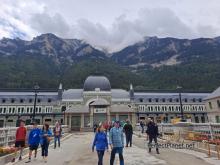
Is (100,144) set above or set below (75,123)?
below

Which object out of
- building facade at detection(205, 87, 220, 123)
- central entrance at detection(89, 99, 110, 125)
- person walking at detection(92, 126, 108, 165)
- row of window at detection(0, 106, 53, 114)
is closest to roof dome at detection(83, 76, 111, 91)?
row of window at detection(0, 106, 53, 114)

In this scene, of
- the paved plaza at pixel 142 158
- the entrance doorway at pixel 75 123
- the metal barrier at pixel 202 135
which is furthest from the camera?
the entrance doorway at pixel 75 123

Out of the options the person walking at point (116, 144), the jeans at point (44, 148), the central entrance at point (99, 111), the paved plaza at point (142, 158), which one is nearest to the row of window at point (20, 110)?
the central entrance at point (99, 111)

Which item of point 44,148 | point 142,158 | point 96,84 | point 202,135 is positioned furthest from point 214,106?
point 44,148

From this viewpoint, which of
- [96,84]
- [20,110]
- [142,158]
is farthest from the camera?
[96,84]

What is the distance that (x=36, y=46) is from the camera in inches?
7520

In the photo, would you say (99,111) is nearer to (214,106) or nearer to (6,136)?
(214,106)

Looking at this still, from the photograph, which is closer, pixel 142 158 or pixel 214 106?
pixel 142 158

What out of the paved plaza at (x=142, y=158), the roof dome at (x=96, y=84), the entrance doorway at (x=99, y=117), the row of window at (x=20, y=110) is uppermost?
the roof dome at (x=96, y=84)

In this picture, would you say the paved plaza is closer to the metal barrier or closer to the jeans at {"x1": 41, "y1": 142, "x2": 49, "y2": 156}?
the jeans at {"x1": 41, "y1": 142, "x2": 49, "y2": 156}

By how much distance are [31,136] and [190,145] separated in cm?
1040

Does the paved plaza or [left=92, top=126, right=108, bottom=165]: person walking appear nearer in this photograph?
[left=92, top=126, right=108, bottom=165]: person walking

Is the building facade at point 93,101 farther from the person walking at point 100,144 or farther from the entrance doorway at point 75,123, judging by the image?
the person walking at point 100,144

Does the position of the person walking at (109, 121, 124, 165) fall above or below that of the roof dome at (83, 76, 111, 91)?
below
